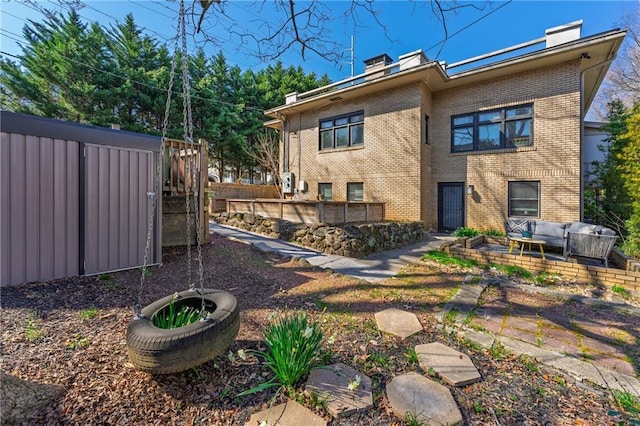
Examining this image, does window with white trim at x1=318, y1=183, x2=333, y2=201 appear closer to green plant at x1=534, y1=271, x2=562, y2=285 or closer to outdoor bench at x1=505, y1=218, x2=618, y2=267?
outdoor bench at x1=505, y1=218, x2=618, y2=267

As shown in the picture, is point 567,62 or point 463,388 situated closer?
point 463,388

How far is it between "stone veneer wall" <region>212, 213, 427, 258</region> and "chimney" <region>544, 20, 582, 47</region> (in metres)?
7.01

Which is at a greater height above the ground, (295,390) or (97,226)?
(97,226)

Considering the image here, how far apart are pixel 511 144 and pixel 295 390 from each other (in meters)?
10.9

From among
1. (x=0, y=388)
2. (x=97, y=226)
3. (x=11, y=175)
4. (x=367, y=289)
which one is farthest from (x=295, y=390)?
(x=11, y=175)

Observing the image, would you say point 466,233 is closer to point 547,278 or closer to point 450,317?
point 547,278

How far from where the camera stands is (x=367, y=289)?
450 centimetres

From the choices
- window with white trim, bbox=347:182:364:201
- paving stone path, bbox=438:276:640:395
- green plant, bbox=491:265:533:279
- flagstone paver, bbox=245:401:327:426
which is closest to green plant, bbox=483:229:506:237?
green plant, bbox=491:265:533:279

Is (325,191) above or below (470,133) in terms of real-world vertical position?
below

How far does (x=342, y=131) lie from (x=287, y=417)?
466 inches

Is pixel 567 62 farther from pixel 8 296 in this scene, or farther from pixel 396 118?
pixel 8 296

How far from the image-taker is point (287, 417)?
179 centimetres

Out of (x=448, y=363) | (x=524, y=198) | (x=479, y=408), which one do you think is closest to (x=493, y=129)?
(x=524, y=198)

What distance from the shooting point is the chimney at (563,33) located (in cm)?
808
